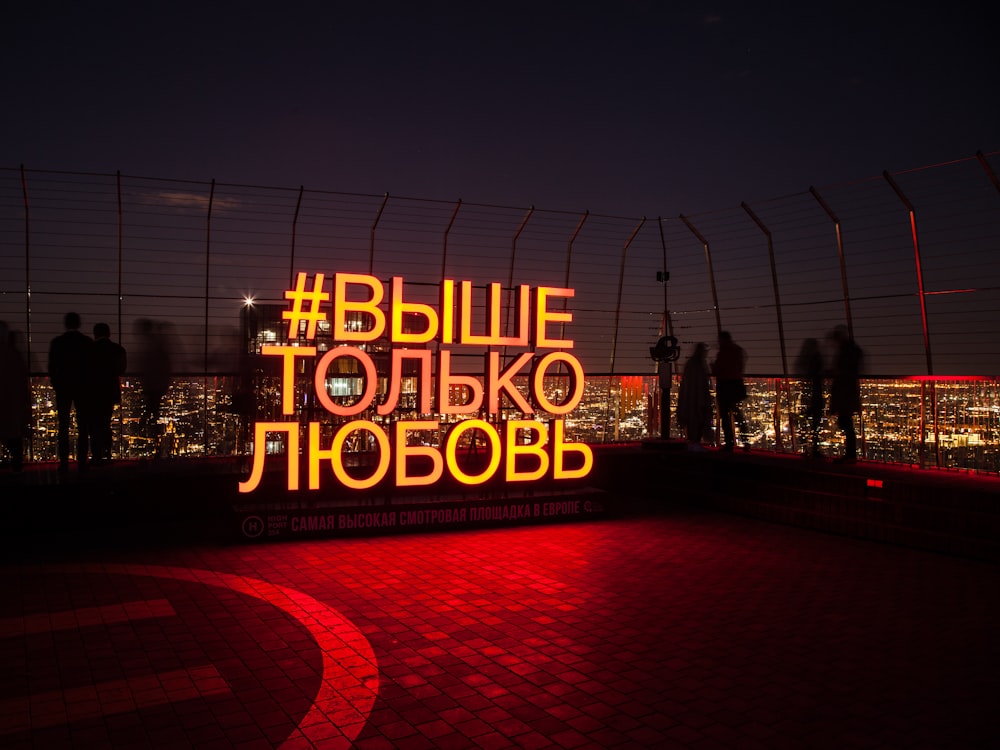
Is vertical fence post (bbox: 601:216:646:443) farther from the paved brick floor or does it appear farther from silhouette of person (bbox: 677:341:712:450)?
the paved brick floor

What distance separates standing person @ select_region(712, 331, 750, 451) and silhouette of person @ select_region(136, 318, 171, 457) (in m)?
8.32

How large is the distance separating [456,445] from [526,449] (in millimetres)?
969

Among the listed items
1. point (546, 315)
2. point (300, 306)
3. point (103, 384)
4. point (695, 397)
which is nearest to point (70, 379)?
point (103, 384)

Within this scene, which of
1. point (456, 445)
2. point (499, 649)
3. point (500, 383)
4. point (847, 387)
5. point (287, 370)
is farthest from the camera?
point (847, 387)

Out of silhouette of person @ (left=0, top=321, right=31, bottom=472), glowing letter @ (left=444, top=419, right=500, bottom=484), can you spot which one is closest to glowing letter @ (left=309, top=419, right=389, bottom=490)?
glowing letter @ (left=444, top=419, right=500, bottom=484)

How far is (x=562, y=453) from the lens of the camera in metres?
10.9

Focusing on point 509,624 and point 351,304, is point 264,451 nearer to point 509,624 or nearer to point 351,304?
point 351,304

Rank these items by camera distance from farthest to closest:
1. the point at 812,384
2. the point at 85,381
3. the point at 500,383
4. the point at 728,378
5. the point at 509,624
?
the point at 728,378
the point at 812,384
the point at 500,383
the point at 85,381
the point at 509,624

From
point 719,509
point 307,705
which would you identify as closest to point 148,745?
point 307,705

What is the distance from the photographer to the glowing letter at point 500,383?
410 inches

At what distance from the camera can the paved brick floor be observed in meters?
4.41

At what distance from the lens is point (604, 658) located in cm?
551

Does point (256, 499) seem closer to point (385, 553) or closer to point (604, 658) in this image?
point (385, 553)

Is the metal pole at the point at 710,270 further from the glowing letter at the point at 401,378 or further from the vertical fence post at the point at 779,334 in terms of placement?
the glowing letter at the point at 401,378
